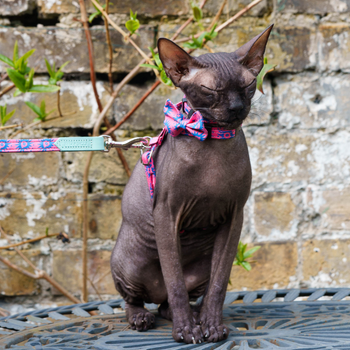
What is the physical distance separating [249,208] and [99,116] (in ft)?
2.41

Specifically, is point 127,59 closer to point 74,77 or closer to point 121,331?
point 74,77

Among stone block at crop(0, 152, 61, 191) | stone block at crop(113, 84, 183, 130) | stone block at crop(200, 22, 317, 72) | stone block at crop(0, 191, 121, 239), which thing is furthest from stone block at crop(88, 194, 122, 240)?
stone block at crop(200, 22, 317, 72)

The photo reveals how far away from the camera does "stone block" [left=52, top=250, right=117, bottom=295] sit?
1.90m

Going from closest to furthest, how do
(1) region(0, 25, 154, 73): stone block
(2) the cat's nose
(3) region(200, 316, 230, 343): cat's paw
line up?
(2) the cat's nose → (3) region(200, 316, 230, 343): cat's paw → (1) region(0, 25, 154, 73): stone block

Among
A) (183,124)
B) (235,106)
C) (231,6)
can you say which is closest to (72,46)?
(231,6)

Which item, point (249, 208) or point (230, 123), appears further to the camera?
point (249, 208)

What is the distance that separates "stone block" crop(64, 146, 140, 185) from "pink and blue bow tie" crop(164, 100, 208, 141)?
81 centimetres

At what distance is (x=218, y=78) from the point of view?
0.99 metres

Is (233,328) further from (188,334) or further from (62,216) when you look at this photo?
(62,216)

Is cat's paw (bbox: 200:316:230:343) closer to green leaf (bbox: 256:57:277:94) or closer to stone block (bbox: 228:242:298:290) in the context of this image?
green leaf (bbox: 256:57:277:94)

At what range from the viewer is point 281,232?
1921mm

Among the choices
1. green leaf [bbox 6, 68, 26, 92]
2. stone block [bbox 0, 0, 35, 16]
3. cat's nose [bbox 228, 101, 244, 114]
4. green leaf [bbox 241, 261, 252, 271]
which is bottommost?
green leaf [bbox 241, 261, 252, 271]

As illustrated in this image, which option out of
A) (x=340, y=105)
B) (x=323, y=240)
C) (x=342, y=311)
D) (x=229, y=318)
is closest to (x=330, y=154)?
(x=340, y=105)

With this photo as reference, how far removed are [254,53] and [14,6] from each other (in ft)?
4.11
